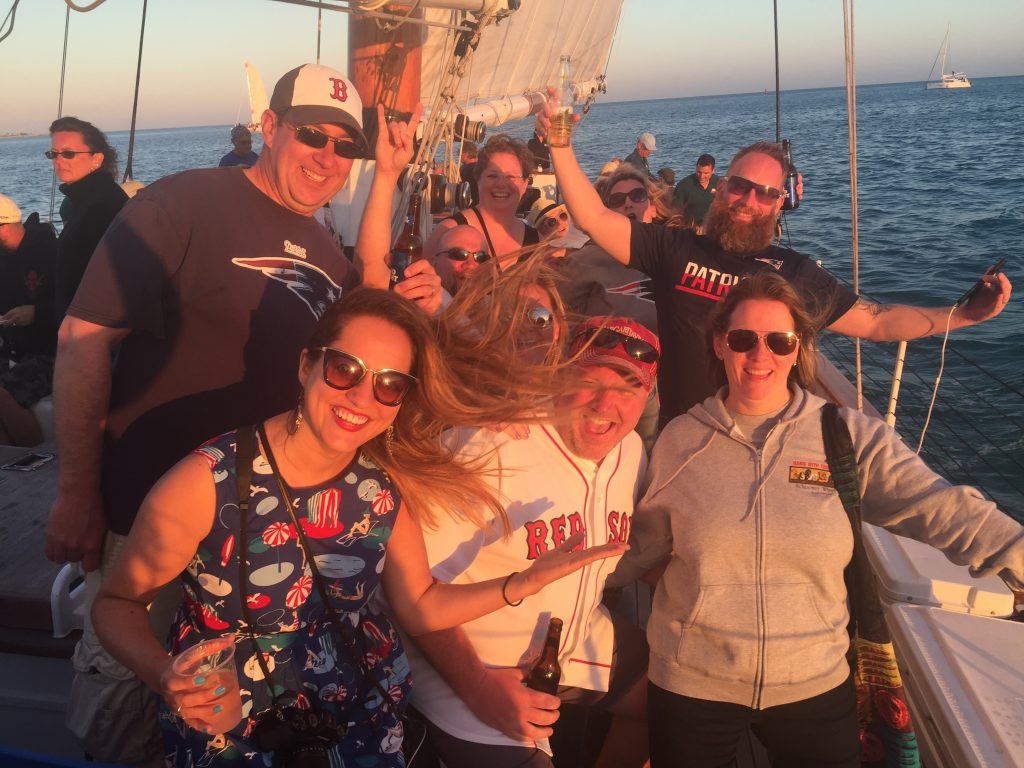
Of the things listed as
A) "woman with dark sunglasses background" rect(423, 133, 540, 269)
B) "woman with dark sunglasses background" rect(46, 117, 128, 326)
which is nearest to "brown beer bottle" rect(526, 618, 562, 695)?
"woman with dark sunglasses background" rect(423, 133, 540, 269)

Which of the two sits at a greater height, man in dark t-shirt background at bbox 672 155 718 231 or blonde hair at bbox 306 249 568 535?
man in dark t-shirt background at bbox 672 155 718 231

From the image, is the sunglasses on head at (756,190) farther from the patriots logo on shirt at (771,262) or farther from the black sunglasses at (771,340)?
the black sunglasses at (771,340)

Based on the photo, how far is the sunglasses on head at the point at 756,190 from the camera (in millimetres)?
3242

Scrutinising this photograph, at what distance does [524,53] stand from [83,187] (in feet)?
47.8

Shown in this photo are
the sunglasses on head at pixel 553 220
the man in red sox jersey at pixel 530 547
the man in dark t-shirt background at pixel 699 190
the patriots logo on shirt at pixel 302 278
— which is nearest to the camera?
the man in red sox jersey at pixel 530 547

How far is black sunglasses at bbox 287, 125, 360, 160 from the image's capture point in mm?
2365

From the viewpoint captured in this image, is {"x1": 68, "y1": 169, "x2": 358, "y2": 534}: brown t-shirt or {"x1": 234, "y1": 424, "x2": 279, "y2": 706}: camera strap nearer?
{"x1": 234, "y1": 424, "x2": 279, "y2": 706}: camera strap

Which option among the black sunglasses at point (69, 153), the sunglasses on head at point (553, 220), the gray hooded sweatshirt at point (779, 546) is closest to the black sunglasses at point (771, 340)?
the gray hooded sweatshirt at point (779, 546)

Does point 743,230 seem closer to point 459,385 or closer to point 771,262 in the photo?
point 771,262

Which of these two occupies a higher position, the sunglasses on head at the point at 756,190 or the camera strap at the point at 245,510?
the sunglasses on head at the point at 756,190

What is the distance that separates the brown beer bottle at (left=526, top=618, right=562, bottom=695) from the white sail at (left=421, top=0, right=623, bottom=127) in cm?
943

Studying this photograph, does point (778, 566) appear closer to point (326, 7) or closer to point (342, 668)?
point (342, 668)

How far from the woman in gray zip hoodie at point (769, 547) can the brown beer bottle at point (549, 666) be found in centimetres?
35

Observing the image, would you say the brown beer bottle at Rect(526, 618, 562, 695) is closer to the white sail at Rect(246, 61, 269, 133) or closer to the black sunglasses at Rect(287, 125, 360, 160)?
the black sunglasses at Rect(287, 125, 360, 160)
